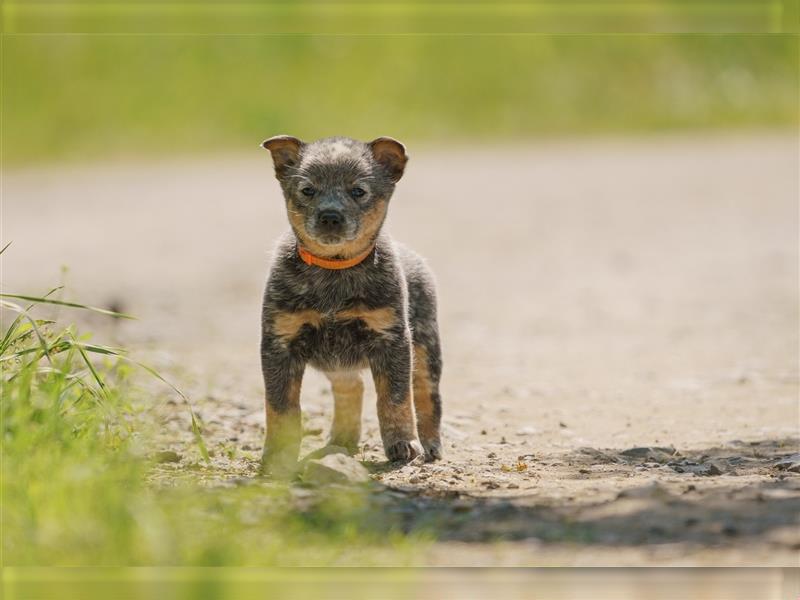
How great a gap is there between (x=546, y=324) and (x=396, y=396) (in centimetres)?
622

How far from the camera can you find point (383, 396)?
7059mm

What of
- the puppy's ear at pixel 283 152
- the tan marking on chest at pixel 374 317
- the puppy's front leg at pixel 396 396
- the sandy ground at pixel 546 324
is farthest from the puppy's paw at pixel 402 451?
the puppy's ear at pixel 283 152

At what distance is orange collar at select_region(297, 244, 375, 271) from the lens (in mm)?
6883

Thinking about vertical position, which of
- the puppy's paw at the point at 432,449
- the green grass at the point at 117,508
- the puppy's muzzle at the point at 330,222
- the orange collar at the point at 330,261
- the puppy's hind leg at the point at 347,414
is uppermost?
the puppy's muzzle at the point at 330,222

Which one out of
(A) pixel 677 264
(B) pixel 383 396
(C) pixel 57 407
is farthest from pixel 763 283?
(C) pixel 57 407

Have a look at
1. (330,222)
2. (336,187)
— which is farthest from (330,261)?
(336,187)

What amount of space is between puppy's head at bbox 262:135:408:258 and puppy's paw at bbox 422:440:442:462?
126cm

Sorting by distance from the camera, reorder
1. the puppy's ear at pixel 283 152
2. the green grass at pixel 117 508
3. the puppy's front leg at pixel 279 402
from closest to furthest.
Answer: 1. the green grass at pixel 117 508
2. the puppy's front leg at pixel 279 402
3. the puppy's ear at pixel 283 152

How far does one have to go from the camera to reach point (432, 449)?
733 centimetres

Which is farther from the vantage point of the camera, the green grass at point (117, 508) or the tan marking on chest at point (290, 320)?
the tan marking on chest at point (290, 320)

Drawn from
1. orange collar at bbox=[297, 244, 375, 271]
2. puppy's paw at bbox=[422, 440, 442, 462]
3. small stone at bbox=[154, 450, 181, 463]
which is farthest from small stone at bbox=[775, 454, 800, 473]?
small stone at bbox=[154, 450, 181, 463]

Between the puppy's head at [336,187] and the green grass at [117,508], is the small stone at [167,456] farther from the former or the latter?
the puppy's head at [336,187]

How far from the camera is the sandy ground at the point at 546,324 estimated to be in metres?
5.51

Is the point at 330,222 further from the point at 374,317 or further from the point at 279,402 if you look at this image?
the point at 279,402
